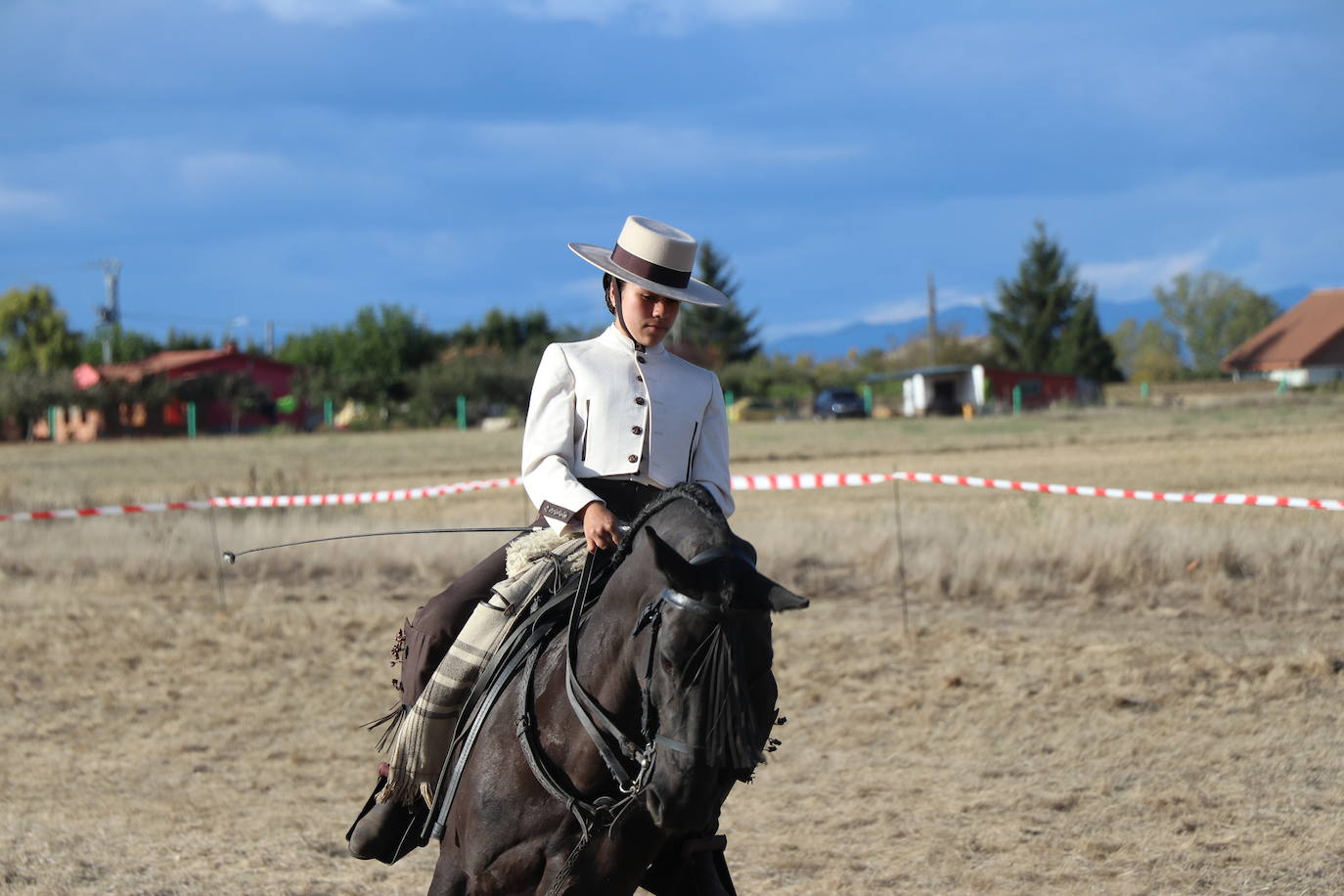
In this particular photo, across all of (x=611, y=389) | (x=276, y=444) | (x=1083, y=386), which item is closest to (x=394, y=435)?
(x=276, y=444)

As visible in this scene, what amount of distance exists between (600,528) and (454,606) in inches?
28.4

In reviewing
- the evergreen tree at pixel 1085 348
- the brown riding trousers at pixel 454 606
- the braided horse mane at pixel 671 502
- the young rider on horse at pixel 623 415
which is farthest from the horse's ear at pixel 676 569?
the evergreen tree at pixel 1085 348

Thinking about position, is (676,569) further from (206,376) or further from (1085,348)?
(1085,348)

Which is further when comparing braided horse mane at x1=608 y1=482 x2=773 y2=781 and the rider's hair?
the rider's hair

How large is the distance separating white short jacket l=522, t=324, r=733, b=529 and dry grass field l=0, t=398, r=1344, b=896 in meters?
2.66

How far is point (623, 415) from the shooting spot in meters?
3.68

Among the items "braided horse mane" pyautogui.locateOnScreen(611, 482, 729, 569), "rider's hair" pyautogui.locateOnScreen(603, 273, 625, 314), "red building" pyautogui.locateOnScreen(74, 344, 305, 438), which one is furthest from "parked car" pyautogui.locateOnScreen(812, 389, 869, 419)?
"braided horse mane" pyautogui.locateOnScreen(611, 482, 729, 569)

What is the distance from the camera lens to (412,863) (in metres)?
6.22

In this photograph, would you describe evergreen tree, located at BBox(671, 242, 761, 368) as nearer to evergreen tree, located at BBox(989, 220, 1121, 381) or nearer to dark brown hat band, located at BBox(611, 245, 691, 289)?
evergreen tree, located at BBox(989, 220, 1121, 381)

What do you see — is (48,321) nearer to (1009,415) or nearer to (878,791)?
(1009,415)

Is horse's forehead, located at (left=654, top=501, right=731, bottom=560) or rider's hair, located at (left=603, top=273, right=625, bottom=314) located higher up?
rider's hair, located at (left=603, top=273, right=625, bottom=314)

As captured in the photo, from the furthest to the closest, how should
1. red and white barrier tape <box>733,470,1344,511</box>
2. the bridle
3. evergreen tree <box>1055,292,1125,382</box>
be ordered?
1. evergreen tree <box>1055,292,1125,382</box>
2. red and white barrier tape <box>733,470,1344,511</box>
3. the bridle

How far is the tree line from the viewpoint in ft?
214

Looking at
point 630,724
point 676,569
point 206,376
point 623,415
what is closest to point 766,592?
point 676,569
